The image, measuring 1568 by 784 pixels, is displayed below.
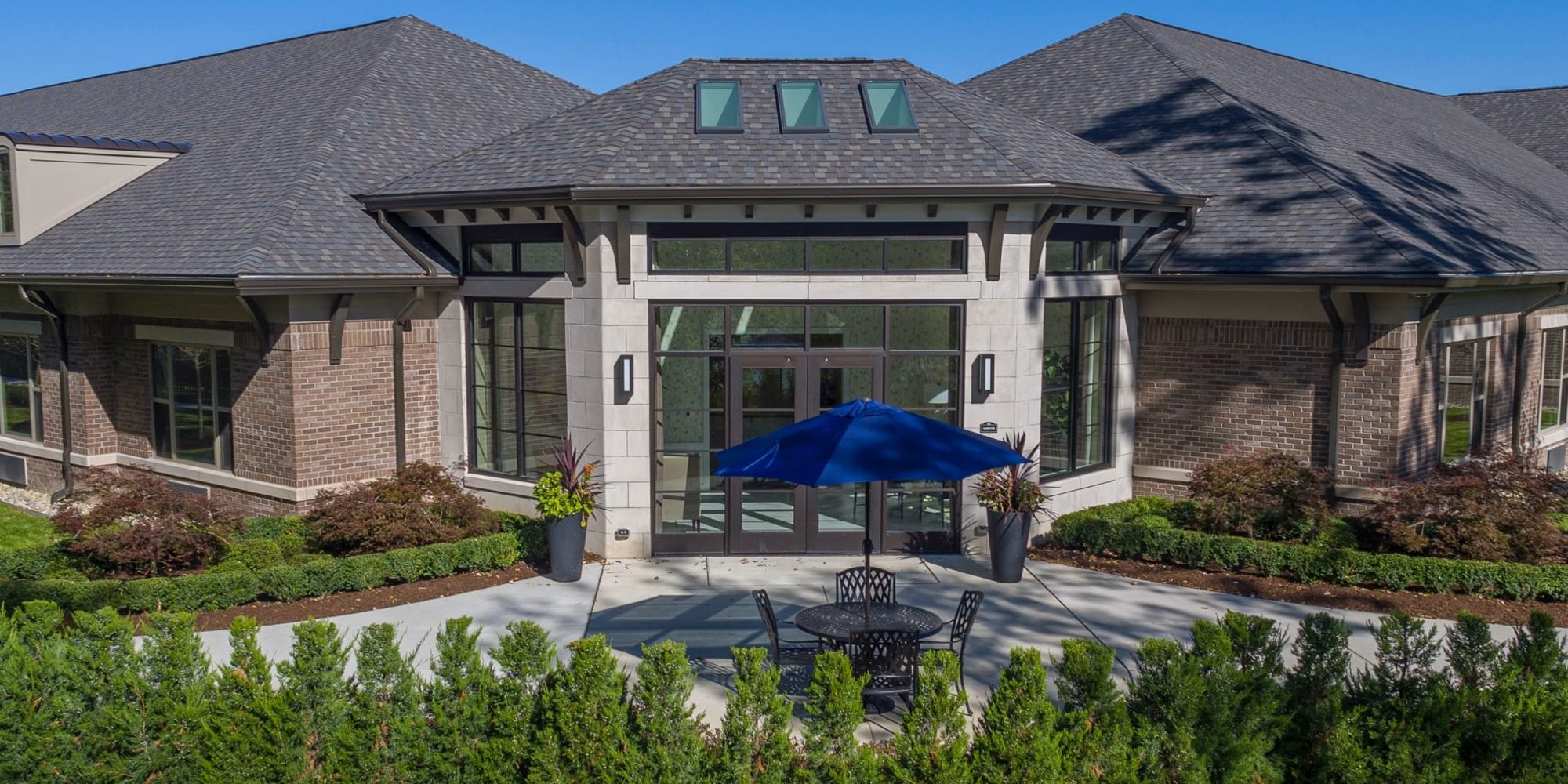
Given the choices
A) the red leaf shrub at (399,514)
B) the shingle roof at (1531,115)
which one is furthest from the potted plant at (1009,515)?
the shingle roof at (1531,115)

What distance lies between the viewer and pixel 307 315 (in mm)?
14555

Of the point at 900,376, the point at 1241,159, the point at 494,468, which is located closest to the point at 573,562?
the point at 494,468

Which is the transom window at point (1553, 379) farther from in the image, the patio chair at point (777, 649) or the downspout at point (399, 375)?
the downspout at point (399, 375)

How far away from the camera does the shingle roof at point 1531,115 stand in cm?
2683

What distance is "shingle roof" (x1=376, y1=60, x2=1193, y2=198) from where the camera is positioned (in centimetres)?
1348

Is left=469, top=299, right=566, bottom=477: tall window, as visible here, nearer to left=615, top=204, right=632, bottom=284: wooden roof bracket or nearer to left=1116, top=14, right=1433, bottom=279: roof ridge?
left=615, top=204, right=632, bottom=284: wooden roof bracket

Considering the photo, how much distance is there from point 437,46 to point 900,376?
1184 centimetres

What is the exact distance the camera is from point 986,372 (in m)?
14.0

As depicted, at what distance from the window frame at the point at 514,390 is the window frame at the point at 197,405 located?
2.98 metres

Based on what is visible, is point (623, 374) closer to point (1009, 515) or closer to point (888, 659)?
point (1009, 515)

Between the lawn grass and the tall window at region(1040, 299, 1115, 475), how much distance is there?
1200cm

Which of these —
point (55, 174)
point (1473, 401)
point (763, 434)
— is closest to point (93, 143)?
point (55, 174)

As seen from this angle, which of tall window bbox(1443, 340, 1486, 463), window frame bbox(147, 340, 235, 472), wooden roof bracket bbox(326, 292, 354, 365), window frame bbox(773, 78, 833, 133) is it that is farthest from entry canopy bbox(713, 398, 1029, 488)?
tall window bbox(1443, 340, 1486, 463)

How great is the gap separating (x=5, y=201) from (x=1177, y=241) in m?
16.7
